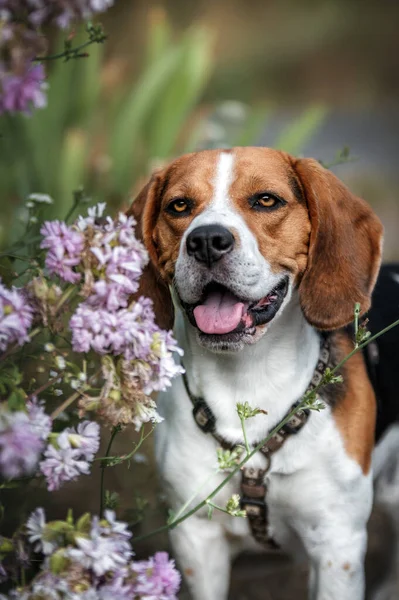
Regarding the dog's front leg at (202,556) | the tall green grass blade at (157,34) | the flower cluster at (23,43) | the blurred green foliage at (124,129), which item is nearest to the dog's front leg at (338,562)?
the dog's front leg at (202,556)

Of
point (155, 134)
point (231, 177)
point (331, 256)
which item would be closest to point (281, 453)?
point (331, 256)

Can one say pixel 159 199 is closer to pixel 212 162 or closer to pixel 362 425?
pixel 212 162

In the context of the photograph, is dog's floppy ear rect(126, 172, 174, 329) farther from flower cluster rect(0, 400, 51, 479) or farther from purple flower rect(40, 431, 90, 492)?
flower cluster rect(0, 400, 51, 479)

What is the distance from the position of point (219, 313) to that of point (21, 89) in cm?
104

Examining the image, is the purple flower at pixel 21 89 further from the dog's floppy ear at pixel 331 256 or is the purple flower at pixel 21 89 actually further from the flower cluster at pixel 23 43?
the dog's floppy ear at pixel 331 256

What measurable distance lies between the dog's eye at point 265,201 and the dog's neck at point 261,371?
0.97ft

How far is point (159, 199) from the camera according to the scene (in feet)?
10.0

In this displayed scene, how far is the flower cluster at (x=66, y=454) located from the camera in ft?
6.56

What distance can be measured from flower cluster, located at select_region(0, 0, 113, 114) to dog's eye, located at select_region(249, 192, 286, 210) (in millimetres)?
1002

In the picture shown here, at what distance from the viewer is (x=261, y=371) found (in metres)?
2.95

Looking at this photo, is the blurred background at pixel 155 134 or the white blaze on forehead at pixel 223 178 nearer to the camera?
the white blaze on forehead at pixel 223 178

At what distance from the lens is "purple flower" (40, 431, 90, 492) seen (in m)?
2.00

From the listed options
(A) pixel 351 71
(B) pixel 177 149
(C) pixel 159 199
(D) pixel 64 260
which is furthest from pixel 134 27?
(D) pixel 64 260

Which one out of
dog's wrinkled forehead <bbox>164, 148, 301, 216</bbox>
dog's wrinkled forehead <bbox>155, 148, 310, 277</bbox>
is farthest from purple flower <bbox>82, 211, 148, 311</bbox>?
dog's wrinkled forehead <bbox>164, 148, 301, 216</bbox>
